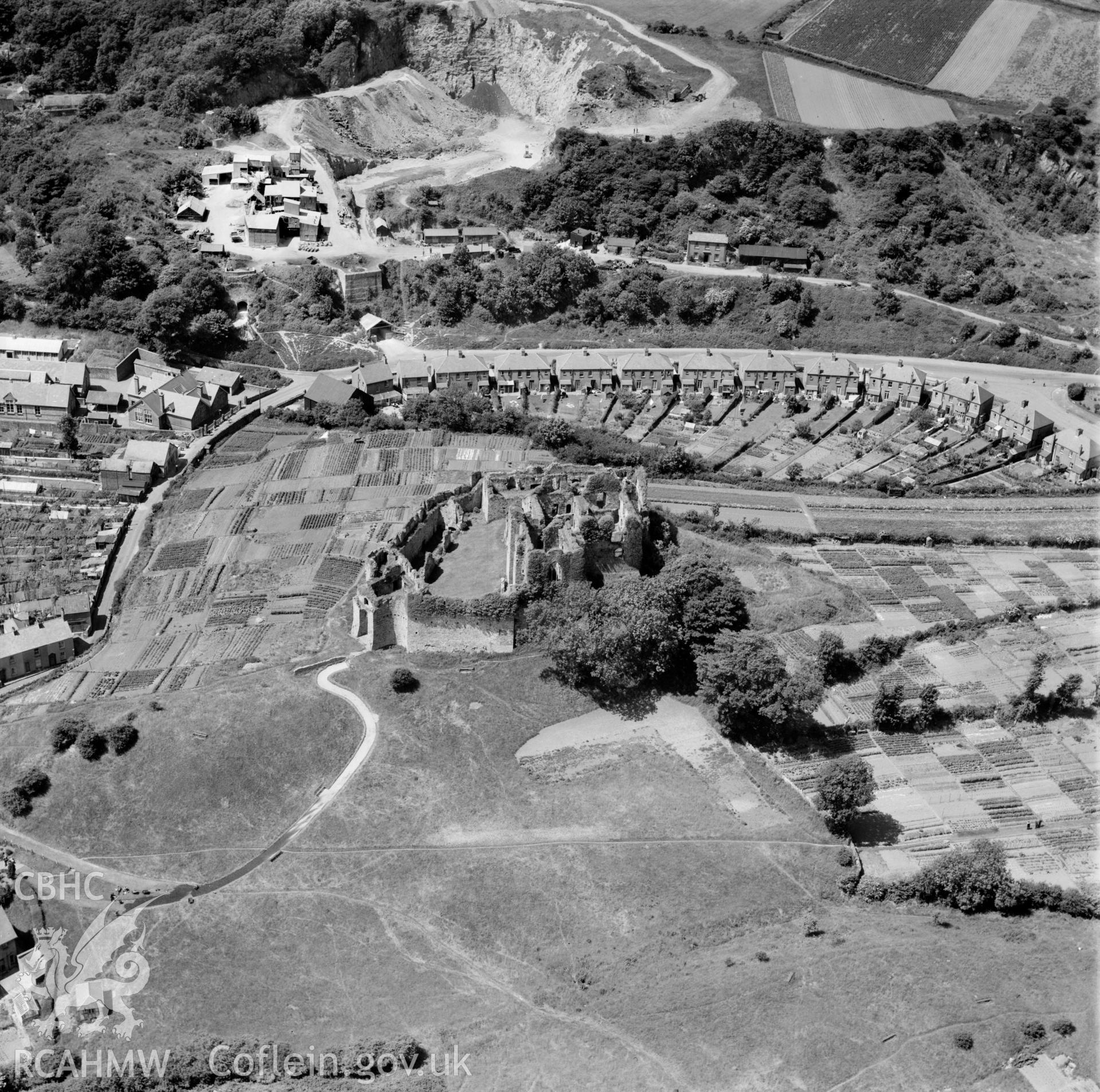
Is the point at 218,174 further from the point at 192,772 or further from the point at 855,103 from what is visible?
the point at 192,772

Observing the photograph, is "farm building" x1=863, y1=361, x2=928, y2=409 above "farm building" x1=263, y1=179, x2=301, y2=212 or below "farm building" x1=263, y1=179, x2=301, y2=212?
below

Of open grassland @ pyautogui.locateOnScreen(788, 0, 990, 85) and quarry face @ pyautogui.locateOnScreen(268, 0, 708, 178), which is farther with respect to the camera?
open grassland @ pyautogui.locateOnScreen(788, 0, 990, 85)

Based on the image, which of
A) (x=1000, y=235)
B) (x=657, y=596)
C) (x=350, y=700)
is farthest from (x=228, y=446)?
(x=1000, y=235)

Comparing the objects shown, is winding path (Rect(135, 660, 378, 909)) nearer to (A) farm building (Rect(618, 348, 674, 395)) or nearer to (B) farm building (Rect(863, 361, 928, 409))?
(A) farm building (Rect(618, 348, 674, 395))

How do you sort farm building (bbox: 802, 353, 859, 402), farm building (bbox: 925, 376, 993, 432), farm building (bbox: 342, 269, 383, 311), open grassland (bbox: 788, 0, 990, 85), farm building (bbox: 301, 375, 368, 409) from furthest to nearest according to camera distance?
open grassland (bbox: 788, 0, 990, 85), farm building (bbox: 342, 269, 383, 311), farm building (bbox: 802, 353, 859, 402), farm building (bbox: 301, 375, 368, 409), farm building (bbox: 925, 376, 993, 432)

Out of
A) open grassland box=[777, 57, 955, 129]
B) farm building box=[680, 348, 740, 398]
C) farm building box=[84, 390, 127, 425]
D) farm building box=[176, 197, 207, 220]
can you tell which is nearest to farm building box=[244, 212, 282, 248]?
farm building box=[176, 197, 207, 220]

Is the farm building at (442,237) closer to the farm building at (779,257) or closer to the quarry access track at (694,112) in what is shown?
the quarry access track at (694,112)
